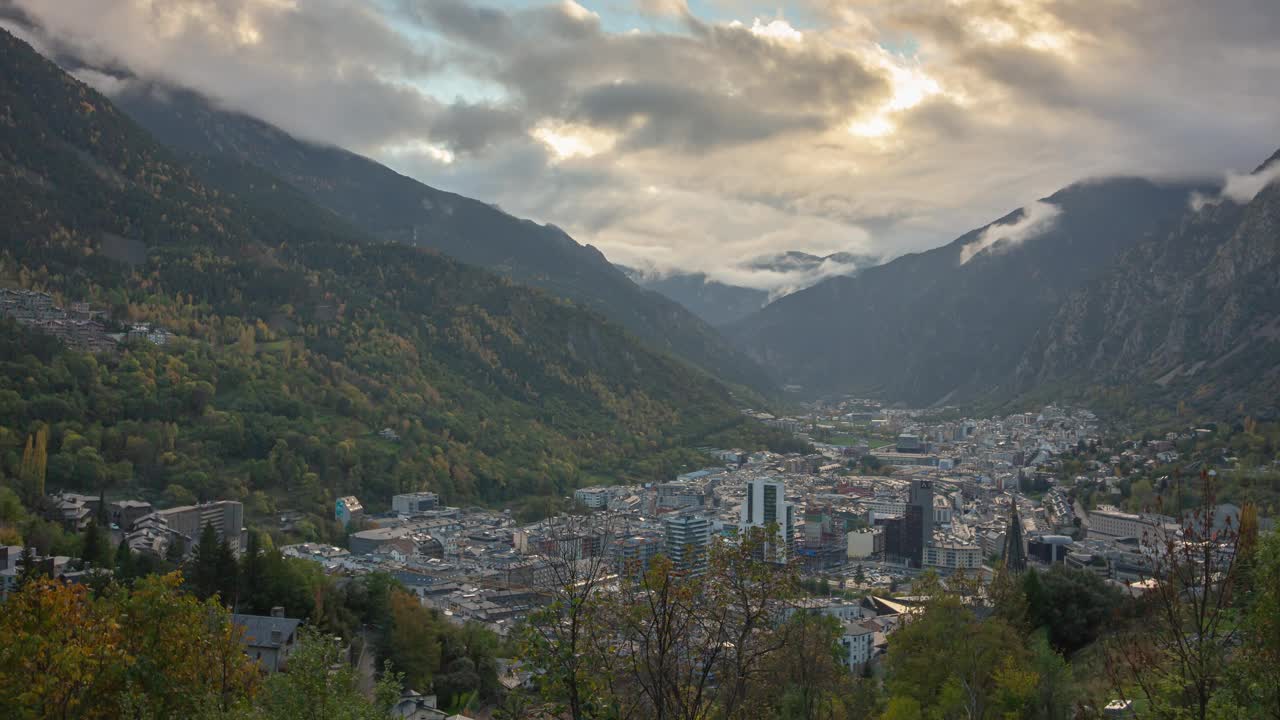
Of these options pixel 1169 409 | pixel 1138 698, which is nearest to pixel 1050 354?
pixel 1169 409

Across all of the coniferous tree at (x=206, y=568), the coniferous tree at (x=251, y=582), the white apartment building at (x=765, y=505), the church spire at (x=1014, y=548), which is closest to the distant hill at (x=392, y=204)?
the white apartment building at (x=765, y=505)

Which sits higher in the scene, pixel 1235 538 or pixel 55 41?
pixel 55 41

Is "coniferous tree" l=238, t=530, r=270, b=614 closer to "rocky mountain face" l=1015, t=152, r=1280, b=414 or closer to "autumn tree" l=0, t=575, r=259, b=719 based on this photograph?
"autumn tree" l=0, t=575, r=259, b=719

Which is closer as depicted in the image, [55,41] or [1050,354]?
[55,41]

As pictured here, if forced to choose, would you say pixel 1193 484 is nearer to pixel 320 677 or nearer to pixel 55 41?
pixel 320 677

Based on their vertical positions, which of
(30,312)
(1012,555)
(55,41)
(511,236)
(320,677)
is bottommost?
(1012,555)

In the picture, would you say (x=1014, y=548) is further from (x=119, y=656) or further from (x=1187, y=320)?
(x=1187, y=320)
